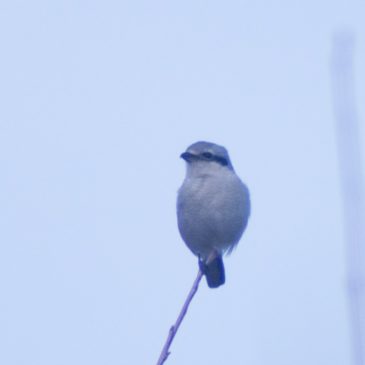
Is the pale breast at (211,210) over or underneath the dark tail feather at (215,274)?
over

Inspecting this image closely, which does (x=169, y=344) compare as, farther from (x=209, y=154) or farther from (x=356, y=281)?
(x=209, y=154)

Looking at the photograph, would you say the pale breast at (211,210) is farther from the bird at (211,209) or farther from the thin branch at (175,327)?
the thin branch at (175,327)

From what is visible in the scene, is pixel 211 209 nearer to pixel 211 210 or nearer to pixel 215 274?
pixel 211 210

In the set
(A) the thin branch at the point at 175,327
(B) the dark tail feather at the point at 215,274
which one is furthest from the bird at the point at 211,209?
(A) the thin branch at the point at 175,327

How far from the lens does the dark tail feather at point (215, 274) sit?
519 centimetres

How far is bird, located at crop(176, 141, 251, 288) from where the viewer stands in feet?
17.2

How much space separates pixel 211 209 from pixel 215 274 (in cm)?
40

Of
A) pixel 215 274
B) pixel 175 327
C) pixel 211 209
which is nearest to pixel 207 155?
pixel 211 209

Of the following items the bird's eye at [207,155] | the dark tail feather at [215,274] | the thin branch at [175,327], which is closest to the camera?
the thin branch at [175,327]

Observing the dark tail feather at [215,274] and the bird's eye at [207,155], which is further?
the bird's eye at [207,155]

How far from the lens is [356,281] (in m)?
2.30

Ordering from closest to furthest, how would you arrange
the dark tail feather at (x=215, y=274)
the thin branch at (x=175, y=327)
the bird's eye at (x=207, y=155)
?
the thin branch at (x=175, y=327)
the dark tail feather at (x=215, y=274)
the bird's eye at (x=207, y=155)

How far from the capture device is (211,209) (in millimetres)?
5227

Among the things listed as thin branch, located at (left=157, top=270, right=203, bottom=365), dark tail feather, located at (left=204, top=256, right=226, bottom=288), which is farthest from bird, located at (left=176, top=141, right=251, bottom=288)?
thin branch, located at (left=157, top=270, right=203, bottom=365)
